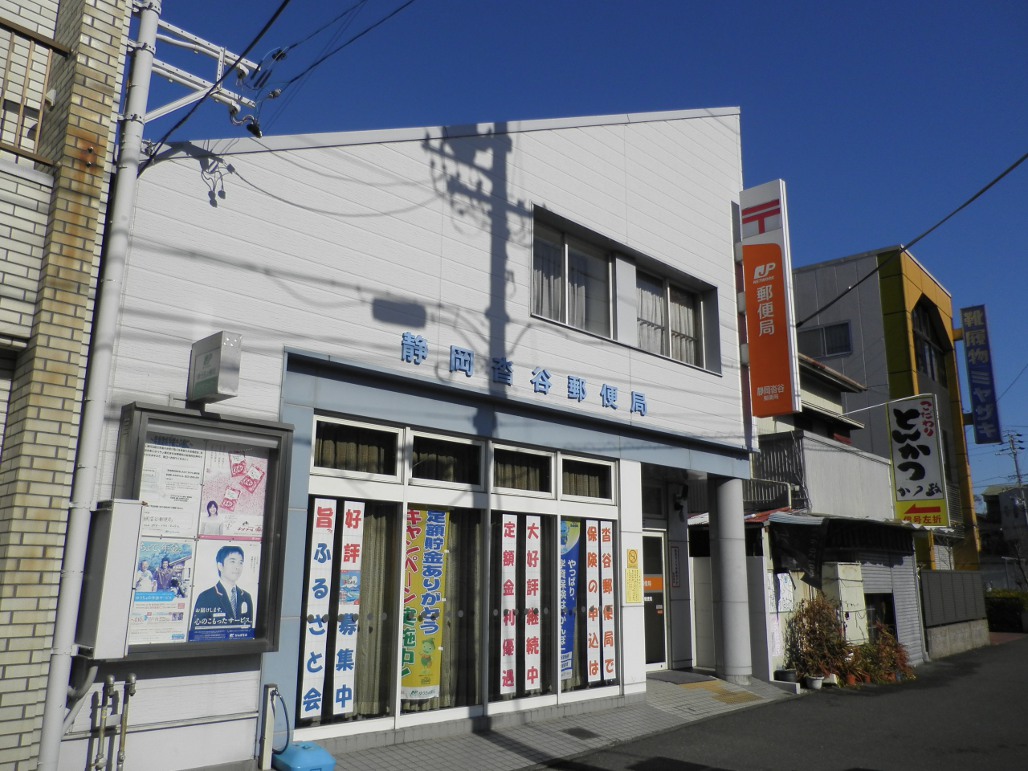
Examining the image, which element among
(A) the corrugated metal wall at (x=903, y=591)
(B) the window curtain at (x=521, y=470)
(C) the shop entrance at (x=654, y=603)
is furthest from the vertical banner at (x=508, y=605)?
(A) the corrugated metal wall at (x=903, y=591)

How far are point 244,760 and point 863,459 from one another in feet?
51.5

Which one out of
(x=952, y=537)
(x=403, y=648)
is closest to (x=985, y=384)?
(x=952, y=537)

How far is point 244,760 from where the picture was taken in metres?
7.09

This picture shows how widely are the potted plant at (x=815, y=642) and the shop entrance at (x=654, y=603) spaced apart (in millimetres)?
2219

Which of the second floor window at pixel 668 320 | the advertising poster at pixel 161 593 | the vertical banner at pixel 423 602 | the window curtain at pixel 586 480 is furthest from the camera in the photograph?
the second floor window at pixel 668 320

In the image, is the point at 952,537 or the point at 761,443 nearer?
the point at 761,443

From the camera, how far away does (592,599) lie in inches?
438

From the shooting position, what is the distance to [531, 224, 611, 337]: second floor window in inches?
452

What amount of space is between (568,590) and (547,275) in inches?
173

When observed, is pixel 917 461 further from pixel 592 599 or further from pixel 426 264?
pixel 426 264

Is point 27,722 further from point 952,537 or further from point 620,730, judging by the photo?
point 952,537

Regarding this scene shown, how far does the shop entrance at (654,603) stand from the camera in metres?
14.0

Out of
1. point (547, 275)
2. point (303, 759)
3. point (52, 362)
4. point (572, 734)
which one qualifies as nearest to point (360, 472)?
point (303, 759)

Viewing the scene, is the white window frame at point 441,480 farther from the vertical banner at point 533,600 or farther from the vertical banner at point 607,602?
the vertical banner at point 607,602
